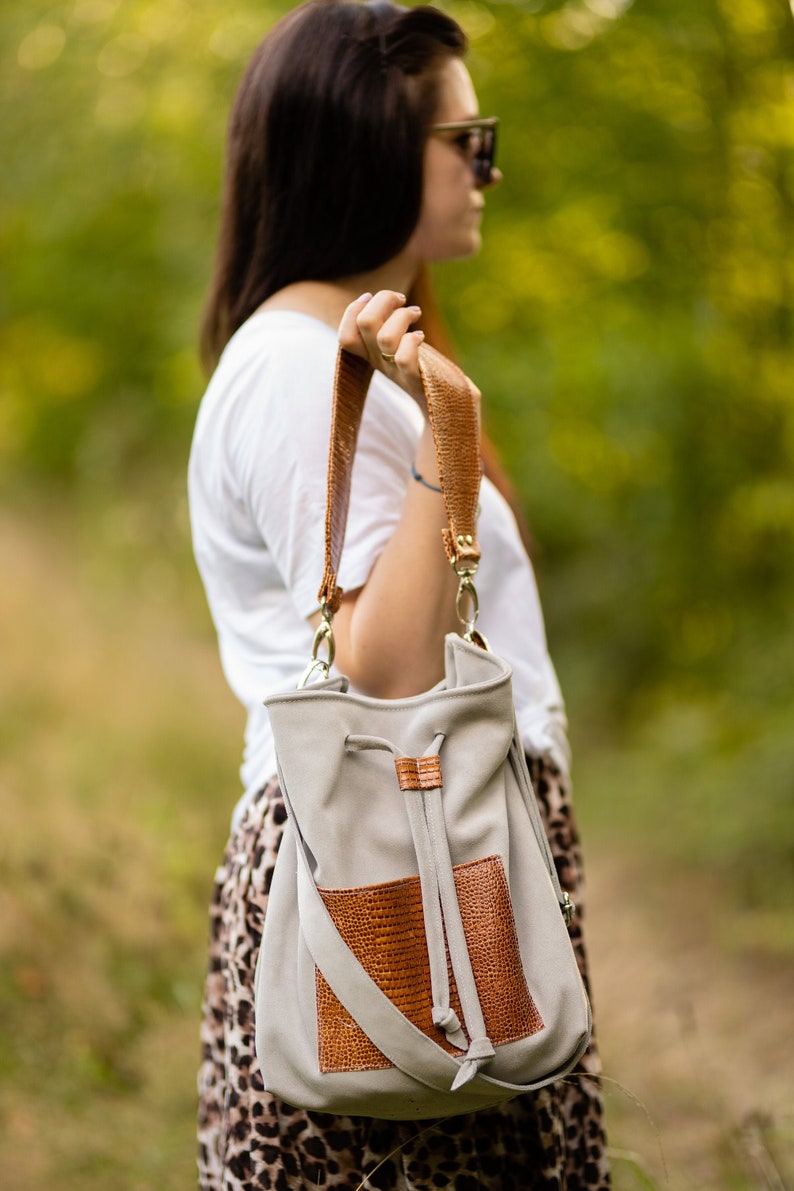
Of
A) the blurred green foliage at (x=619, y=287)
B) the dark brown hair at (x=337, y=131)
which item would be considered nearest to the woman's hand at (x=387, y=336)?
the dark brown hair at (x=337, y=131)

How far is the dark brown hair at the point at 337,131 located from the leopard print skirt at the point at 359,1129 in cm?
84

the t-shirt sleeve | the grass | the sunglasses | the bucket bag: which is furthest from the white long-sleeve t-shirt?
the grass

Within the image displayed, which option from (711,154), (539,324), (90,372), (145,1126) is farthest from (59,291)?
(145,1126)

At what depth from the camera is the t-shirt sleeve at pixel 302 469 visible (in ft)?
4.91

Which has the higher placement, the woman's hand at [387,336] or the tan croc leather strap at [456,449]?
the woman's hand at [387,336]

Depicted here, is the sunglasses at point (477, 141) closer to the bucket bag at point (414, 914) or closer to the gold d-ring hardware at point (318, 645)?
the bucket bag at point (414, 914)

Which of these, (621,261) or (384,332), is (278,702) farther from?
(621,261)


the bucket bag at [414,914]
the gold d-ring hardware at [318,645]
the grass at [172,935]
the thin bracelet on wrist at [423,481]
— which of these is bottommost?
the grass at [172,935]

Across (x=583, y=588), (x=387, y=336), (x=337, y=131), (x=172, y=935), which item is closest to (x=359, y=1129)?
(x=387, y=336)

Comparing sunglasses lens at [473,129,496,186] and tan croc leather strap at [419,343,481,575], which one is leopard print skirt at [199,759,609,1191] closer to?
tan croc leather strap at [419,343,481,575]

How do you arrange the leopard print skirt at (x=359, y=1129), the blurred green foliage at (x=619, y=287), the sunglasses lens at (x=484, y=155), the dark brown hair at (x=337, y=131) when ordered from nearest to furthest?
the leopard print skirt at (x=359, y=1129)
the dark brown hair at (x=337, y=131)
the sunglasses lens at (x=484, y=155)
the blurred green foliage at (x=619, y=287)

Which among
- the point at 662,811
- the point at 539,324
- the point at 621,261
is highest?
the point at 621,261

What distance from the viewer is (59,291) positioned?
8969mm

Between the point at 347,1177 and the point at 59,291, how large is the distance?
8609 mm
